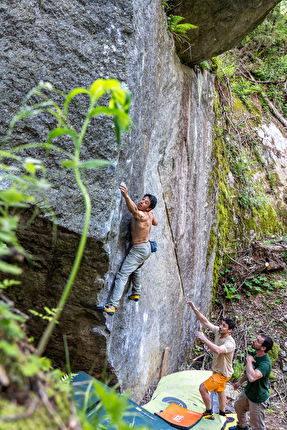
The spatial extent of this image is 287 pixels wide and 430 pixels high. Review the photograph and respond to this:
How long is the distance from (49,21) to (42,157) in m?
1.35

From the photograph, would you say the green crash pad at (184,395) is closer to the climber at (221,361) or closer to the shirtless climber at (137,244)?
the climber at (221,361)

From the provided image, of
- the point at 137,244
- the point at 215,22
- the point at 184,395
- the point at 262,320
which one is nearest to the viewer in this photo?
the point at 137,244

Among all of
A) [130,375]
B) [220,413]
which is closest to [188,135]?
[130,375]

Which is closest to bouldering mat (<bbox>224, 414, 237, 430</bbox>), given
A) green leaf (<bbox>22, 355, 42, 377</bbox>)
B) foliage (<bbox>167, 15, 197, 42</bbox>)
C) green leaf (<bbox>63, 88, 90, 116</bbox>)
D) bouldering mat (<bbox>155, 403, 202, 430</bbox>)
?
bouldering mat (<bbox>155, 403, 202, 430</bbox>)

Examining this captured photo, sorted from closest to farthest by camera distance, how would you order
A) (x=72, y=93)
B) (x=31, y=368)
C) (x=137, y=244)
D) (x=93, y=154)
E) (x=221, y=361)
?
(x=31, y=368)
(x=72, y=93)
(x=93, y=154)
(x=137, y=244)
(x=221, y=361)

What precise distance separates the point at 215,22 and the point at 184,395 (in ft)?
20.2

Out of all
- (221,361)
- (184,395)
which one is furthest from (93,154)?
(184,395)

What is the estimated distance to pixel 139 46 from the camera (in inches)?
150

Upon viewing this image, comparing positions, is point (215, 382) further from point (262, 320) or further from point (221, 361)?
point (262, 320)

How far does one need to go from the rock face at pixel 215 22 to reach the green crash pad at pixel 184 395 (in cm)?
565

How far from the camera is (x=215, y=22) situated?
19.3ft

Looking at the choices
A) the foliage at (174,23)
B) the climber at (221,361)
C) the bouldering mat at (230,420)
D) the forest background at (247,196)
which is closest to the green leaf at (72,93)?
the forest background at (247,196)

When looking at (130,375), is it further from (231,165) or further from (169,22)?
(231,165)

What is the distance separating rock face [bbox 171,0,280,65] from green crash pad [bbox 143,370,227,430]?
5649 mm
